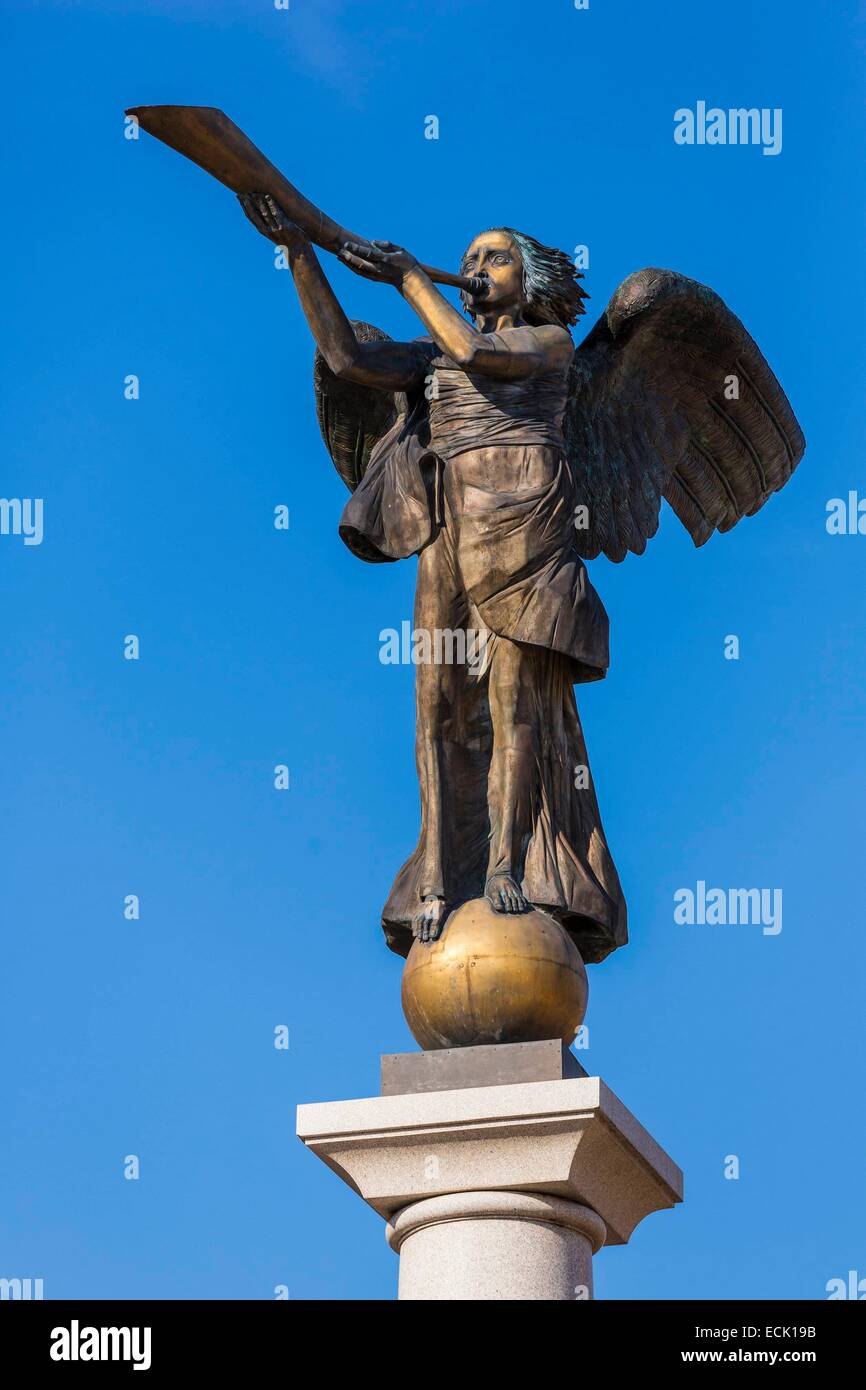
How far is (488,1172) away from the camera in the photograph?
11977 mm

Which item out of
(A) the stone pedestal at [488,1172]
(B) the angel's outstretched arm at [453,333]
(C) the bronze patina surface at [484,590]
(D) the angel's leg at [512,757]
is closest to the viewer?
(A) the stone pedestal at [488,1172]

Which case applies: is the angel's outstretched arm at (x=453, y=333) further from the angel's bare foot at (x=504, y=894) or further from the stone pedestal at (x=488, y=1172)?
the stone pedestal at (x=488, y=1172)

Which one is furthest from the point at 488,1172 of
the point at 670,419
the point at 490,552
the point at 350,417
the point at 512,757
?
the point at 670,419

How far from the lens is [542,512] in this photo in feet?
43.3

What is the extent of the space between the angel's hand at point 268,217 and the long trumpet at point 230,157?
4 centimetres

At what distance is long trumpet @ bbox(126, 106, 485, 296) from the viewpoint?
504 inches

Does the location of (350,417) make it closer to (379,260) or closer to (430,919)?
(379,260)

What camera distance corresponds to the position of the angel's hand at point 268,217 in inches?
520

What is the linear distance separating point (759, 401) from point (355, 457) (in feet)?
8.16

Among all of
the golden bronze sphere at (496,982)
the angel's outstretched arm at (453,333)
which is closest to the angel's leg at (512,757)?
the golden bronze sphere at (496,982)

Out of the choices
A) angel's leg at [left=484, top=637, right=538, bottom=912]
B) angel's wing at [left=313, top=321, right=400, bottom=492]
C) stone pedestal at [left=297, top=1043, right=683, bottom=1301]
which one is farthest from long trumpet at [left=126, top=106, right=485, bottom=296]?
stone pedestal at [left=297, top=1043, right=683, bottom=1301]

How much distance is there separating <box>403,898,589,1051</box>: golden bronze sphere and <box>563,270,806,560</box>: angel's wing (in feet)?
8.91
